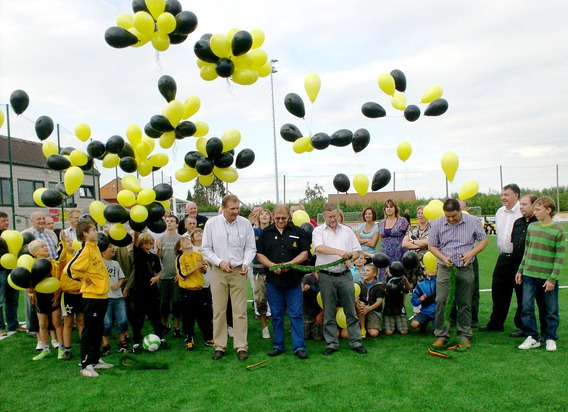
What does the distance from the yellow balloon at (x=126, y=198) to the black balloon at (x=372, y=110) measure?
2.82 metres

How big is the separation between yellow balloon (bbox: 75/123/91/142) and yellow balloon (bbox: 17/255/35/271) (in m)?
1.48

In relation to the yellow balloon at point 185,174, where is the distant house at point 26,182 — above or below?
above

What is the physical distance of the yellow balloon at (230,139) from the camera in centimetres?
528

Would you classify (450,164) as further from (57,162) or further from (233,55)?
(57,162)

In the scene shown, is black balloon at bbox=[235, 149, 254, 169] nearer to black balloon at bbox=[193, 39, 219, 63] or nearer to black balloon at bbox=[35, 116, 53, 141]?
black balloon at bbox=[193, 39, 219, 63]

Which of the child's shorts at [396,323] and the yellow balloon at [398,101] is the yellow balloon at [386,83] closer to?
the yellow balloon at [398,101]

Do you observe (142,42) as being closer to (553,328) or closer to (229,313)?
(229,313)

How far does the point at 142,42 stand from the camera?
502cm

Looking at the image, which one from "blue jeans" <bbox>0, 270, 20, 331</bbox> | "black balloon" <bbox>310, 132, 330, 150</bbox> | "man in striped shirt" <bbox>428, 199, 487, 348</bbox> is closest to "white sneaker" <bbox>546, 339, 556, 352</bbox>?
"man in striped shirt" <bbox>428, 199, 487, 348</bbox>

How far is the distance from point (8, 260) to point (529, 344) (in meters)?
5.62

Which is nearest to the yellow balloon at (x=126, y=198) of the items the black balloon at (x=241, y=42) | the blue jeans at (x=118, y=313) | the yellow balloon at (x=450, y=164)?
the blue jeans at (x=118, y=313)

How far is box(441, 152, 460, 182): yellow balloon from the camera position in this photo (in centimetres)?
552

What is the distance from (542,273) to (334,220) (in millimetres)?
2232

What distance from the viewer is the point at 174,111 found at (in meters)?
5.07
